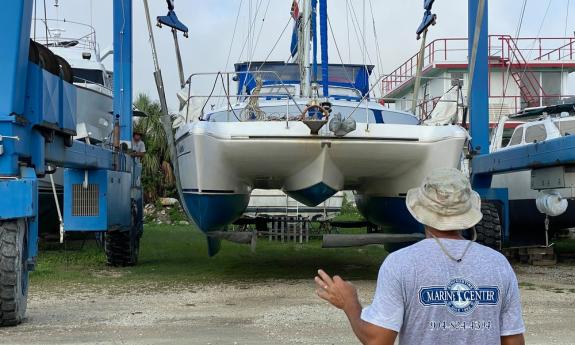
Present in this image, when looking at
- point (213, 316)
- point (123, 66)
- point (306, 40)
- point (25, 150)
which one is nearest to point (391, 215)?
point (306, 40)

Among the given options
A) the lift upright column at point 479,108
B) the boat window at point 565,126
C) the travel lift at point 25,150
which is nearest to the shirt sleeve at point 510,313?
the travel lift at point 25,150

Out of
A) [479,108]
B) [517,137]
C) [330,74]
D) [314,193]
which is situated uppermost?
[330,74]

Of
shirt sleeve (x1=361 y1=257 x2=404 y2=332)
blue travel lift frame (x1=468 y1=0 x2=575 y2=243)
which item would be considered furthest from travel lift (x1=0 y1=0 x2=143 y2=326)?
blue travel lift frame (x1=468 y1=0 x2=575 y2=243)

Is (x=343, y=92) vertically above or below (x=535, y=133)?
above

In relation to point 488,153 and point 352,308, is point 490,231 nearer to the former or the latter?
point 488,153

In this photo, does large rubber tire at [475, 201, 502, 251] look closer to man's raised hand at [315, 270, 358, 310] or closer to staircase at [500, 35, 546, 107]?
man's raised hand at [315, 270, 358, 310]

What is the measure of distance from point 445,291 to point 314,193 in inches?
248

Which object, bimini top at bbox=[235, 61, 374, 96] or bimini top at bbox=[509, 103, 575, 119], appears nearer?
bimini top at bbox=[235, 61, 374, 96]

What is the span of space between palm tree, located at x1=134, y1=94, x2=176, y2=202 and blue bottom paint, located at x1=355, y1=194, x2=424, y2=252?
47.2 feet

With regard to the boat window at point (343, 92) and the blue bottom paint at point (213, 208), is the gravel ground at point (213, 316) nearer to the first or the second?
the blue bottom paint at point (213, 208)

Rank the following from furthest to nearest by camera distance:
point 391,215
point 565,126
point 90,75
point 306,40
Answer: point 90,75 → point 565,126 → point 306,40 → point 391,215

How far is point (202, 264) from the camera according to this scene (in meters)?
10.8

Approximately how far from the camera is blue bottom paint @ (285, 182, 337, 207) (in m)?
8.17

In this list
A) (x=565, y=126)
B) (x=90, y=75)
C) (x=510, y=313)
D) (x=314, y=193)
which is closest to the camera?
(x=510, y=313)
